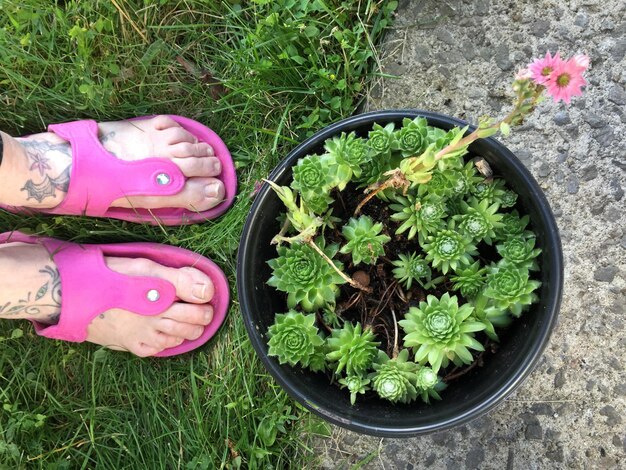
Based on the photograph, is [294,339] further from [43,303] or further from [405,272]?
[43,303]

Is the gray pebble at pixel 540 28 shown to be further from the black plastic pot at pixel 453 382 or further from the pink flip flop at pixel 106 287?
the pink flip flop at pixel 106 287

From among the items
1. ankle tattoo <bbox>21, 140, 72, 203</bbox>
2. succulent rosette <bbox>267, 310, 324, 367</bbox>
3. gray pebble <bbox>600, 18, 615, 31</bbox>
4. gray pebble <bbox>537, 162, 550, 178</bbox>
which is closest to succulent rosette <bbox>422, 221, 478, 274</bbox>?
succulent rosette <bbox>267, 310, 324, 367</bbox>

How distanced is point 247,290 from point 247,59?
0.62 meters

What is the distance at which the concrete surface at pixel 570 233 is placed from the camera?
122cm

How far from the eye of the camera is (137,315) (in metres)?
1.47

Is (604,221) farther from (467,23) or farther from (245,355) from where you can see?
(245,355)

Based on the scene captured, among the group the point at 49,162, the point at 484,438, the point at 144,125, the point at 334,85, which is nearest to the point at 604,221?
the point at 484,438

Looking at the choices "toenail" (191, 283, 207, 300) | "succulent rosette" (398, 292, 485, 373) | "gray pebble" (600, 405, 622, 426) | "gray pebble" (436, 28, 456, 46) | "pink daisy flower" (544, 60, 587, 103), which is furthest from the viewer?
"toenail" (191, 283, 207, 300)

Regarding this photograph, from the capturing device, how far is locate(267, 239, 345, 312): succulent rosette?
0.97 meters

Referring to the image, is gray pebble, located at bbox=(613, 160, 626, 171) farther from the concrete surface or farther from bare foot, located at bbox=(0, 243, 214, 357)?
bare foot, located at bbox=(0, 243, 214, 357)

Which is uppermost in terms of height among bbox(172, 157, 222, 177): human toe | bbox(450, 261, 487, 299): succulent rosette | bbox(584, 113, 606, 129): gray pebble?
bbox(584, 113, 606, 129): gray pebble

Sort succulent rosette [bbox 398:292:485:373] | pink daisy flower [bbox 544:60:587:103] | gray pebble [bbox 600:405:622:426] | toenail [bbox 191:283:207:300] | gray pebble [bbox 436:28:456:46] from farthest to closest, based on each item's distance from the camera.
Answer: toenail [bbox 191:283:207:300] → gray pebble [bbox 436:28:456:46] → gray pebble [bbox 600:405:622:426] → succulent rosette [bbox 398:292:485:373] → pink daisy flower [bbox 544:60:587:103]

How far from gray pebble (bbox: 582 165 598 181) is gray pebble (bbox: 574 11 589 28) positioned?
296mm

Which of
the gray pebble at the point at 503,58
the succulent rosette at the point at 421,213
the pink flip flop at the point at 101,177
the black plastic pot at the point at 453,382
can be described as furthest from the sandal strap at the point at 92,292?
the gray pebble at the point at 503,58
